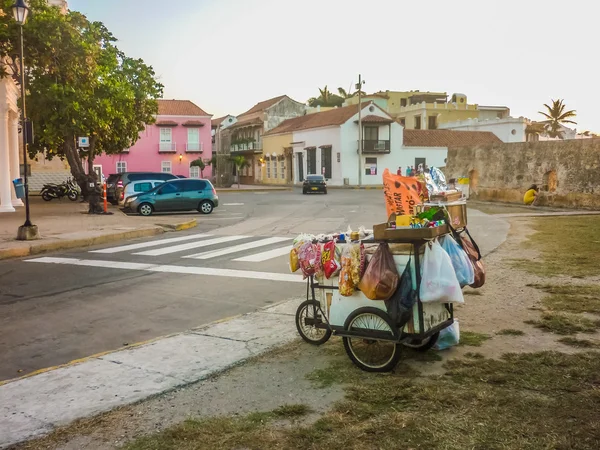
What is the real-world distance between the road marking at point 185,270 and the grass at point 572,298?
3.56 meters

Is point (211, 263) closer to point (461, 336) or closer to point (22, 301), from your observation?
point (22, 301)

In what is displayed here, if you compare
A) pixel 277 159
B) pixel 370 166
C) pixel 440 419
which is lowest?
pixel 440 419

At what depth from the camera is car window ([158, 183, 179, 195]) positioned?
23.9 meters

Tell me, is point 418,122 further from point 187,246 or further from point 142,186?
point 187,246

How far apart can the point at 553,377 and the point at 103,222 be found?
17.4 meters

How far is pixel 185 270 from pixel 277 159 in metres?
59.7

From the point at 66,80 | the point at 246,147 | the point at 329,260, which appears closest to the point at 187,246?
the point at 329,260

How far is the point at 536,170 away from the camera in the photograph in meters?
27.3

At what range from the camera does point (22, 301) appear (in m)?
8.45

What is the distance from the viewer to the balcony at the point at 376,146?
189 feet

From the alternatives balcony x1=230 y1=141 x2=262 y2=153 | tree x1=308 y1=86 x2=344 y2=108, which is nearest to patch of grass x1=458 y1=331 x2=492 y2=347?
balcony x1=230 y1=141 x2=262 y2=153

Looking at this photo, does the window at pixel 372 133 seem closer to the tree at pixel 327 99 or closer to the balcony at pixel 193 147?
the balcony at pixel 193 147

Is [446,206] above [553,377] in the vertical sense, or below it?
above

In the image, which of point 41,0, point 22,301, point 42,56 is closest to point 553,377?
point 22,301
